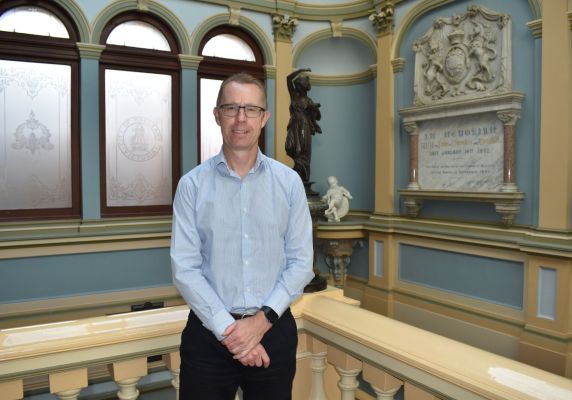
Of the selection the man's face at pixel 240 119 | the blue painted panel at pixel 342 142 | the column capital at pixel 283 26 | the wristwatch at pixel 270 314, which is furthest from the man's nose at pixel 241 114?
the blue painted panel at pixel 342 142

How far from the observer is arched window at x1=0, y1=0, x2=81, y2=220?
505 cm

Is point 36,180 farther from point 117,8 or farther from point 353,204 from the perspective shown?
point 353,204

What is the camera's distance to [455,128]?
5.23 meters

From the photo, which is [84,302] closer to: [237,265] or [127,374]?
[127,374]

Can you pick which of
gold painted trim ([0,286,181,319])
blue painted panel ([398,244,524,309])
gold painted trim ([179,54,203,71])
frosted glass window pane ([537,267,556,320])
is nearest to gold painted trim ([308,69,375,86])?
gold painted trim ([179,54,203,71])

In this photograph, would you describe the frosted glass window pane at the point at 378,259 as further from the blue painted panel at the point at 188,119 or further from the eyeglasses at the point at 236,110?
the eyeglasses at the point at 236,110

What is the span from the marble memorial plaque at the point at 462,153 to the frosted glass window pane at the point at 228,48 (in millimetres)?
2490

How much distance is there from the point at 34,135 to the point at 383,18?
169 inches

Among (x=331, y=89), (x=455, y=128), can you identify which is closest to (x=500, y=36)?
(x=455, y=128)

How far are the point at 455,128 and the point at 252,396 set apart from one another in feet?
15.0

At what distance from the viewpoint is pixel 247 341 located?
1191 mm

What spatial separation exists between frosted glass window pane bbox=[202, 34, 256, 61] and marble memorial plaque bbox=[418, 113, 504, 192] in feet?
8.17

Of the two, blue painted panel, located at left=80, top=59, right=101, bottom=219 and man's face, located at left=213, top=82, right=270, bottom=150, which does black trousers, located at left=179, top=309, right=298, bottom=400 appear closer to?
man's face, located at left=213, top=82, right=270, bottom=150

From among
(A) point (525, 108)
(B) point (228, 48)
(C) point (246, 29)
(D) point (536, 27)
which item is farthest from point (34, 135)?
(D) point (536, 27)
